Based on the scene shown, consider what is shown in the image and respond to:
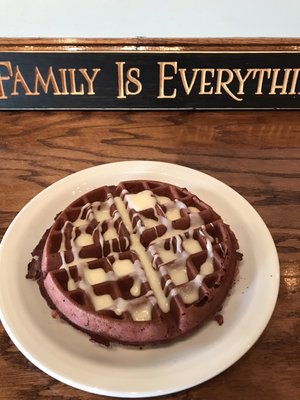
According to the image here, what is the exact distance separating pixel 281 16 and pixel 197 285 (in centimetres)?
91

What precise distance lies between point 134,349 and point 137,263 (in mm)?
163

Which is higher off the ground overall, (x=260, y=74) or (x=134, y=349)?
(x=260, y=74)

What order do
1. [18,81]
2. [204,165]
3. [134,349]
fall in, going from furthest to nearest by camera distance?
[18,81], [204,165], [134,349]

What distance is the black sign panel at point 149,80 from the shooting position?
1370mm

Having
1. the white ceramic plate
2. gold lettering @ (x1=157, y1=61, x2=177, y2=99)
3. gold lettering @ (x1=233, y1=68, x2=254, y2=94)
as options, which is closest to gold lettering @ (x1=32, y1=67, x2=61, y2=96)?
gold lettering @ (x1=157, y1=61, x2=177, y2=99)

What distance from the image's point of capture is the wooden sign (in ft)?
4.46

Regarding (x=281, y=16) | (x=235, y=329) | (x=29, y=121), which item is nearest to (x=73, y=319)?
(x=235, y=329)

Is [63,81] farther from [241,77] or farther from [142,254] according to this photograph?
[142,254]

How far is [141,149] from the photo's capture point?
135cm

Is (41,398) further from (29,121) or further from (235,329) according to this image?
(29,121)

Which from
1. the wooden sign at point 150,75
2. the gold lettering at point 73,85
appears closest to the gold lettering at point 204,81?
the wooden sign at point 150,75

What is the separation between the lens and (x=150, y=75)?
1404mm

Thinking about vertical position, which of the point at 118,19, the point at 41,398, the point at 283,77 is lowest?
the point at 41,398

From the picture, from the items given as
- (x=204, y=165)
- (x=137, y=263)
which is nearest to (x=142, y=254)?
(x=137, y=263)
